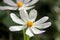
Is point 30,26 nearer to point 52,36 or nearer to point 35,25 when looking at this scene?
point 35,25

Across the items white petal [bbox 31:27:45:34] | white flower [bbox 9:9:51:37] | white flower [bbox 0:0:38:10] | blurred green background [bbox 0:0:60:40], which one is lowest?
white petal [bbox 31:27:45:34]

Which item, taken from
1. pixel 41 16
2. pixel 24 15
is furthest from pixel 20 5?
pixel 41 16

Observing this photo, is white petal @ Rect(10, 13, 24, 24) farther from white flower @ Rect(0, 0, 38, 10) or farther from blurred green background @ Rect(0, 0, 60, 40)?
blurred green background @ Rect(0, 0, 60, 40)

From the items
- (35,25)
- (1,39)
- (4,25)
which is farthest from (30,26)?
(1,39)

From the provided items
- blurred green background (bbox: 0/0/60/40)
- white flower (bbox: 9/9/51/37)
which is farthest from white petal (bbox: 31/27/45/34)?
blurred green background (bbox: 0/0/60/40)

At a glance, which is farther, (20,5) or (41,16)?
(41,16)

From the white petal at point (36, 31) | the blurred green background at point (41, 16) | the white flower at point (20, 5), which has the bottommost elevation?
the white petal at point (36, 31)

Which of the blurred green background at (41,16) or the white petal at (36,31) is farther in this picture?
the blurred green background at (41,16)

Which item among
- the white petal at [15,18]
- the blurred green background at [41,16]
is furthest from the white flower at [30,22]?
the blurred green background at [41,16]

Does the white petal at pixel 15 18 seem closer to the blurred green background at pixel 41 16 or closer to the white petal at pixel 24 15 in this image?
the white petal at pixel 24 15

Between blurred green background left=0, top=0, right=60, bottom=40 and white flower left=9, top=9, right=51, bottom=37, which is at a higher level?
blurred green background left=0, top=0, right=60, bottom=40

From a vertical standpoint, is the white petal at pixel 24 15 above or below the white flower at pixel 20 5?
below

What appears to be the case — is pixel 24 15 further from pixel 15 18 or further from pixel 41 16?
pixel 41 16
